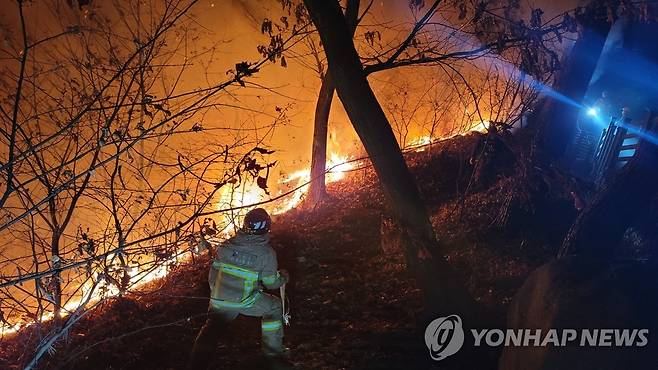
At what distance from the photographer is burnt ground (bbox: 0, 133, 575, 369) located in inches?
212

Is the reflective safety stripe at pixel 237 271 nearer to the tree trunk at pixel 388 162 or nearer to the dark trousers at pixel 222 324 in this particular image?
the dark trousers at pixel 222 324

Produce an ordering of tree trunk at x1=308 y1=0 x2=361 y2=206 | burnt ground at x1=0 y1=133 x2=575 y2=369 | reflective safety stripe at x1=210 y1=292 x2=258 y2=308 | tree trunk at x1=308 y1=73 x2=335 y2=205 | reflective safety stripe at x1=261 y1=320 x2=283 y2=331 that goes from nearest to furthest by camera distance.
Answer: reflective safety stripe at x1=210 y1=292 x2=258 y2=308
reflective safety stripe at x1=261 y1=320 x2=283 y2=331
burnt ground at x1=0 y1=133 x2=575 y2=369
tree trunk at x1=308 y1=0 x2=361 y2=206
tree trunk at x1=308 y1=73 x2=335 y2=205

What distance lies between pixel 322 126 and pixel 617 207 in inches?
257

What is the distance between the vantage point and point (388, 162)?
483 centimetres

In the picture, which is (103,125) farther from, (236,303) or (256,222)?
(236,303)

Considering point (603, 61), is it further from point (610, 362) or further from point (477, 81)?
point (610, 362)

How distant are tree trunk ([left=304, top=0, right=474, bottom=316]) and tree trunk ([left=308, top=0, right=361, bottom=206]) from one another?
468 cm

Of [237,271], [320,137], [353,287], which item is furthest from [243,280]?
[320,137]

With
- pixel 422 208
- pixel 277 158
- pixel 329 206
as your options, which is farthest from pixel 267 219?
pixel 277 158

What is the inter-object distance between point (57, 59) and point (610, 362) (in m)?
9.89

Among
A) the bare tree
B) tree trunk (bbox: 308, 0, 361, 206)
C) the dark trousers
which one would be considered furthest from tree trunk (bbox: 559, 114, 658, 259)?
tree trunk (bbox: 308, 0, 361, 206)

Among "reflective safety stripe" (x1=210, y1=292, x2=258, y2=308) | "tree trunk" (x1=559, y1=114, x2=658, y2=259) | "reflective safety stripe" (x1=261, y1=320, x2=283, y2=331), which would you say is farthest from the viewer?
"reflective safety stripe" (x1=261, y1=320, x2=283, y2=331)

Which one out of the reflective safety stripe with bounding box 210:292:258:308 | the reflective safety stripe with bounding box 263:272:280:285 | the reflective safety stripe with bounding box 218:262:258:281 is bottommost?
the reflective safety stripe with bounding box 210:292:258:308

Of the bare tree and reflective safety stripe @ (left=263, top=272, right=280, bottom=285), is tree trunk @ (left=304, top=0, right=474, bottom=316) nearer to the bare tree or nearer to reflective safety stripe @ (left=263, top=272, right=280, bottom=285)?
reflective safety stripe @ (left=263, top=272, right=280, bottom=285)
